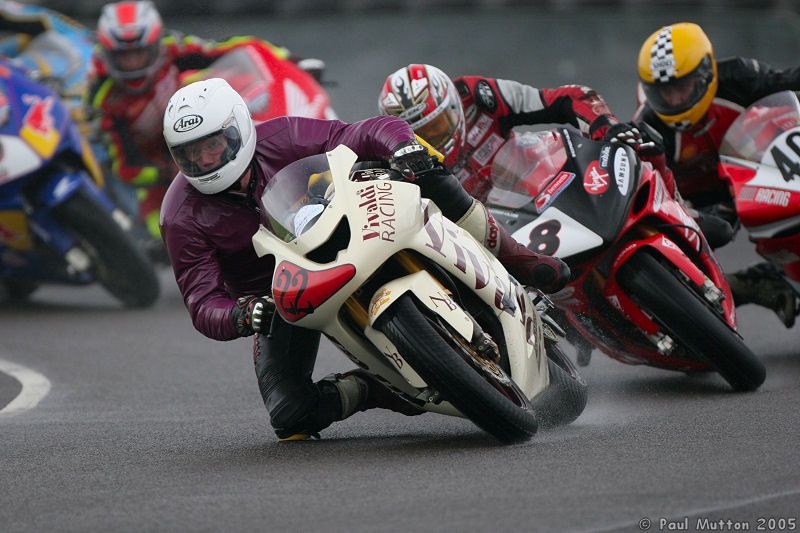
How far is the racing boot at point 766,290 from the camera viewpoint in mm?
7660

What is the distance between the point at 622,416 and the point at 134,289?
5.97 metres

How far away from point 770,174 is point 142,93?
6902mm

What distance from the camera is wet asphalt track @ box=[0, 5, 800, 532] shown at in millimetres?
4199

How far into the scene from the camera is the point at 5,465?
5609mm

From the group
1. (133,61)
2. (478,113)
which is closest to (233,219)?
(478,113)

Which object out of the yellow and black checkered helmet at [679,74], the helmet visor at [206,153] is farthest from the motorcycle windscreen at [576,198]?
the helmet visor at [206,153]

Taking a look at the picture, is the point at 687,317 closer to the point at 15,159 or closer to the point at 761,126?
the point at 761,126

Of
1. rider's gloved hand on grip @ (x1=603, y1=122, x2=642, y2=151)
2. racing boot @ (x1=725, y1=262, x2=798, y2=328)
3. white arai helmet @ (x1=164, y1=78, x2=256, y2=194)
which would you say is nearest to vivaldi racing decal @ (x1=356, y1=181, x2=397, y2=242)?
white arai helmet @ (x1=164, y1=78, x2=256, y2=194)

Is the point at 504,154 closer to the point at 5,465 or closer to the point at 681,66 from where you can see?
the point at 681,66

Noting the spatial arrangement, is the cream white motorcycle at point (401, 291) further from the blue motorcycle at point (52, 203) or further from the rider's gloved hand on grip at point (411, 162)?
the blue motorcycle at point (52, 203)

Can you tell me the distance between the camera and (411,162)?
5.49 m

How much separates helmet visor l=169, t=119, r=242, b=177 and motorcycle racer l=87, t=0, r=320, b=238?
6944 millimetres

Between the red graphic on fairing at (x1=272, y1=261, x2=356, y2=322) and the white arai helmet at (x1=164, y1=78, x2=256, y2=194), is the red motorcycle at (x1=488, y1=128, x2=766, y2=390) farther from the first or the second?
the red graphic on fairing at (x1=272, y1=261, x2=356, y2=322)

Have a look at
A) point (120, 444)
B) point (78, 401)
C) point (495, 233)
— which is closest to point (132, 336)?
point (78, 401)
